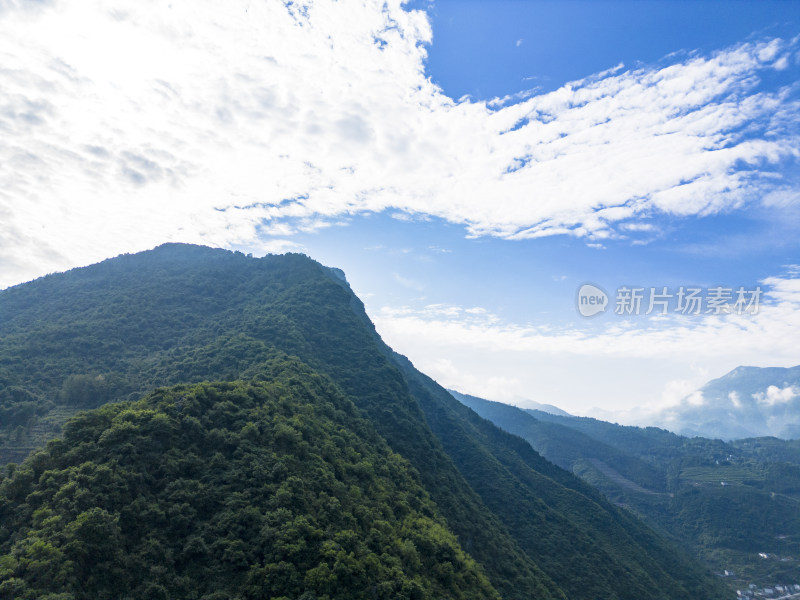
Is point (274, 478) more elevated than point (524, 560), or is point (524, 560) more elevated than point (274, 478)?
point (274, 478)

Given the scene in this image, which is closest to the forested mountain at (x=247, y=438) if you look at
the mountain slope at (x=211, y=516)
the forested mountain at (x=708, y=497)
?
the mountain slope at (x=211, y=516)

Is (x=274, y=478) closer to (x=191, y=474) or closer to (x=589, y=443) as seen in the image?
(x=191, y=474)

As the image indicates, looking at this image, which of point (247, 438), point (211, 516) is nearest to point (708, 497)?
point (247, 438)

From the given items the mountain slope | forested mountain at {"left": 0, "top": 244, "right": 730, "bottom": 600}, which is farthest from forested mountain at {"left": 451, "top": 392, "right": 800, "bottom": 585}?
the mountain slope

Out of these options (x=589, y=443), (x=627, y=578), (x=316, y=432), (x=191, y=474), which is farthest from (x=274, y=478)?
(x=589, y=443)

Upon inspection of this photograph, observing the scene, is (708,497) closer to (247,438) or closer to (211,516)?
(247,438)
